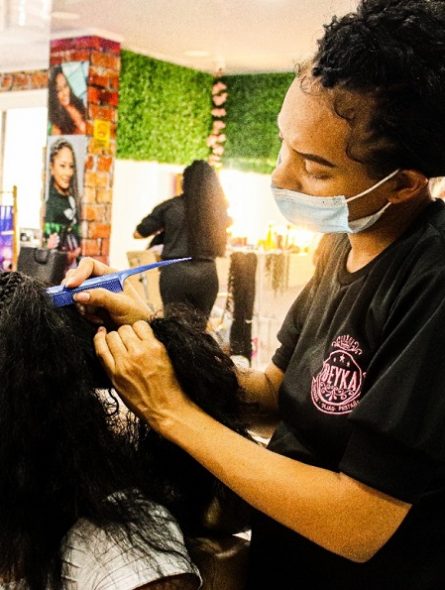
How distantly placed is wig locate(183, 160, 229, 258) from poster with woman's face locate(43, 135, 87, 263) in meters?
2.12

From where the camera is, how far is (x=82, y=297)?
0.96 m

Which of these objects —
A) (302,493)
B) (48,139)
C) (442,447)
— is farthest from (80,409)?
(48,139)

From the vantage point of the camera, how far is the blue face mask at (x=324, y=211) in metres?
0.93

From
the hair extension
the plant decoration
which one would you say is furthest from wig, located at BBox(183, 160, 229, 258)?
the plant decoration

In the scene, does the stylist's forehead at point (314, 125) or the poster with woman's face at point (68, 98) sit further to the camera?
the poster with woman's face at point (68, 98)

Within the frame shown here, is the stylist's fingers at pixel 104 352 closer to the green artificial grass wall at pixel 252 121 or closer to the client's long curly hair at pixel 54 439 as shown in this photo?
the client's long curly hair at pixel 54 439

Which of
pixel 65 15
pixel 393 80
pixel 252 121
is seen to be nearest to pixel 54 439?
pixel 393 80

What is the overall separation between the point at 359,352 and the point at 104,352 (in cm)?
32

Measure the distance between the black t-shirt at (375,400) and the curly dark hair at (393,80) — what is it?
4.2 inches

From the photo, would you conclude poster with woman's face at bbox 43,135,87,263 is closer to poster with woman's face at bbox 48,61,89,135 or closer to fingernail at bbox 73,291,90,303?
poster with woman's face at bbox 48,61,89,135

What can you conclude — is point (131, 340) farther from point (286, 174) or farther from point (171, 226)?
point (171, 226)

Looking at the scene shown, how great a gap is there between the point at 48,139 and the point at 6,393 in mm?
5921

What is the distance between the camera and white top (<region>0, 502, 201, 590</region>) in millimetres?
821

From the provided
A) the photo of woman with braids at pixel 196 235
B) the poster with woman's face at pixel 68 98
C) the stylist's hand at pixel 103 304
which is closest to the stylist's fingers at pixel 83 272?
the stylist's hand at pixel 103 304
